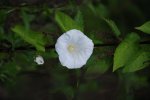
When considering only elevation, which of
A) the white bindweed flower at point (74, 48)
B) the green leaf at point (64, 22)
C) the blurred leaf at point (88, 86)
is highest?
the green leaf at point (64, 22)

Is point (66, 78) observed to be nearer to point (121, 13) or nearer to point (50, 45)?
point (121, 13)

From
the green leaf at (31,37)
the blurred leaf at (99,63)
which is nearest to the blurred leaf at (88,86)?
the blurred leaf at (99,63)

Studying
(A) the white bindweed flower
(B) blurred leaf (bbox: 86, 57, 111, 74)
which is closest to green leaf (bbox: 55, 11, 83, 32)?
(A) the white bindweed flower

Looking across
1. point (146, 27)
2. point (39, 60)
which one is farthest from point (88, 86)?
point (146, 27)

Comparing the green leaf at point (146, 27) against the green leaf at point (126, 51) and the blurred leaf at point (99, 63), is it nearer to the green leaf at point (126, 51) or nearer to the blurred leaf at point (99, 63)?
the green leaf at point (126, 51)

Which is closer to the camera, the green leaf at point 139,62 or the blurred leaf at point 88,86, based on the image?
the green leaf at point 139,62

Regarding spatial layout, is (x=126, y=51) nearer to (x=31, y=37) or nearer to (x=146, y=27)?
(x=146, y=27)
